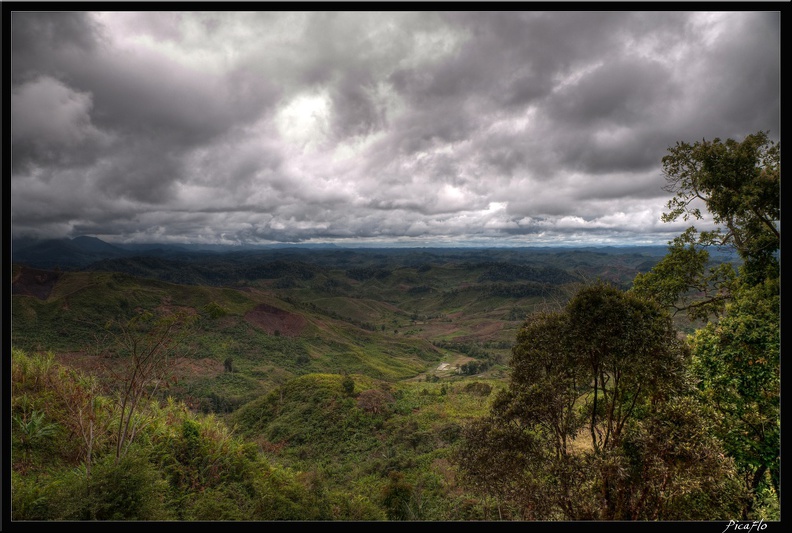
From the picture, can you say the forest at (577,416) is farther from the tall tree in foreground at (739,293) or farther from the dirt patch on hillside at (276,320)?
the dirt patch on hillside at (276,320)

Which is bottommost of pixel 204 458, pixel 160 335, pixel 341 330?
pixel 341 330

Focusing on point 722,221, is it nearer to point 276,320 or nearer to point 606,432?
point 606,432

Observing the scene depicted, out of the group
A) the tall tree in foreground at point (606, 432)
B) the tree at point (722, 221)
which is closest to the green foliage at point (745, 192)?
the tree at point (722, 221)

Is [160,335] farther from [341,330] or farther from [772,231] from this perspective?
[341,330]

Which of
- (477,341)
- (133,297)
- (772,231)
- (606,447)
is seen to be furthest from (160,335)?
(477,341)

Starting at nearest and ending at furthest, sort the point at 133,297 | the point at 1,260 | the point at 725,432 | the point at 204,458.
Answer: the point at 1,260 → the point at 725,432 → the point at 204,458 → the point at 133,297

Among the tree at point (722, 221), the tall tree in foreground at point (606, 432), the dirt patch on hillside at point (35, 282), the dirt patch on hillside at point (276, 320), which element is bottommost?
the dirt patch on hillside at point (276, 320)
